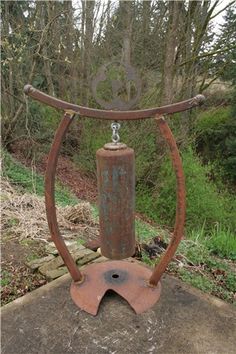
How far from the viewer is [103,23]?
7078 millimetres

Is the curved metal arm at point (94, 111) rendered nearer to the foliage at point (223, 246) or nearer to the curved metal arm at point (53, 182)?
the curved metal arm at point (53, 182)

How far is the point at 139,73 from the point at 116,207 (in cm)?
496

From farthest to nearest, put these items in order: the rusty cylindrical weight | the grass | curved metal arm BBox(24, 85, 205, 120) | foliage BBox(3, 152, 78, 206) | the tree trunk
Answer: the tree trunk < foliage BBox(3, 152, 78, 206) < the grass < the rusty cylindrical weight < curved metal arm BBox(24, 85, 205, 120)

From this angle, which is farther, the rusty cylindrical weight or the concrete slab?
the rusty cylindrical weight

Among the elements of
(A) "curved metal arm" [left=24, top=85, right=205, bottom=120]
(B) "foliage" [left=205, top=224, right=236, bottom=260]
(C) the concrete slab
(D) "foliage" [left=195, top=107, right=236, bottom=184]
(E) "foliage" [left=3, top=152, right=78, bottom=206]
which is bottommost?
(D) "foliage" [left=195, top=107, right=236, bottom=184]

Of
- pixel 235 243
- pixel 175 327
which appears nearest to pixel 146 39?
pixel 235 243

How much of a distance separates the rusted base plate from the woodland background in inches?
149

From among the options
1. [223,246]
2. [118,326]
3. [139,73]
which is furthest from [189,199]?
[118,326]

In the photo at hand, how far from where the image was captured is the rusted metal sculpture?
219cm

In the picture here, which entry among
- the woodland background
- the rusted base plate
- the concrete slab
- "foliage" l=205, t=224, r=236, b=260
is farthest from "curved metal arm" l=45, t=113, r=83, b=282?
the woodland background

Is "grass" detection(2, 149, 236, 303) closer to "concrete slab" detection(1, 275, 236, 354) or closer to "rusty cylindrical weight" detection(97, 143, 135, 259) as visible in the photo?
"concrete slab" detection(1, 275, 236, 354)

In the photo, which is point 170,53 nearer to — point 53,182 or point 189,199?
point 189,199

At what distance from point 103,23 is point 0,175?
3.85 meters

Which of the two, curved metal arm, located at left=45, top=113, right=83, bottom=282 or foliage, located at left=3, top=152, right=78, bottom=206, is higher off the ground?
curved metal arm, located at left=45, top=113, right=83, bottom=282
